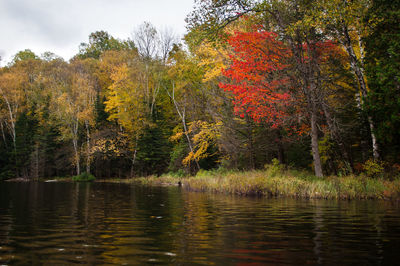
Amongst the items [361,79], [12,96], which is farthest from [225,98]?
[12,96]

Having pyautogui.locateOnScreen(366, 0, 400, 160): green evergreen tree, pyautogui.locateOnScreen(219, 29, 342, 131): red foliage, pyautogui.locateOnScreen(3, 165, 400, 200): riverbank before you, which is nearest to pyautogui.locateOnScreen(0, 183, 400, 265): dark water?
pyautogui.locateOnScreen(3, 165, 400, 200): riverbank

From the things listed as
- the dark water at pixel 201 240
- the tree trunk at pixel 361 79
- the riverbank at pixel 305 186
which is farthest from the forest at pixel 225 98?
the dark water at pixel 201 240

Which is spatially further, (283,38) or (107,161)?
(107,161)

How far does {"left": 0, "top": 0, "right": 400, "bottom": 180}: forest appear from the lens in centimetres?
1511

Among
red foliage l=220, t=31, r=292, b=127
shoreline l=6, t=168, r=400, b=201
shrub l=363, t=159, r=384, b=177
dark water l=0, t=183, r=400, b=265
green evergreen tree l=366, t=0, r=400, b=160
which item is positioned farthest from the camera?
red foliage l=220, t=31, r=292, b=127

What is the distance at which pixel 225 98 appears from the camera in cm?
2339

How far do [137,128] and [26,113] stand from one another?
19.4m

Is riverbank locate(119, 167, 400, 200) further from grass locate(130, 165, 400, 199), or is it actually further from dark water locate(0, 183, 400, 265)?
dark water locate(0, 183, 400, 265)

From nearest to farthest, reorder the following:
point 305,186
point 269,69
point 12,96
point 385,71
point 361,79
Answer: point 385,71 < point 305,186 < point 361,79 < point 269,69 < point 12,96

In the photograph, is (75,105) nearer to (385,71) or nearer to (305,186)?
(305,186)

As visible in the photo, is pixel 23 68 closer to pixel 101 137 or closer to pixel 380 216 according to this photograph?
pixel 101 137

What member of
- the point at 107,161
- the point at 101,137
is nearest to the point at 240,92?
the point at 101,137

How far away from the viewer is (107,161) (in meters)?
41.4

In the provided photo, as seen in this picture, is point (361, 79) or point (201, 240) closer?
point (201, 240)
